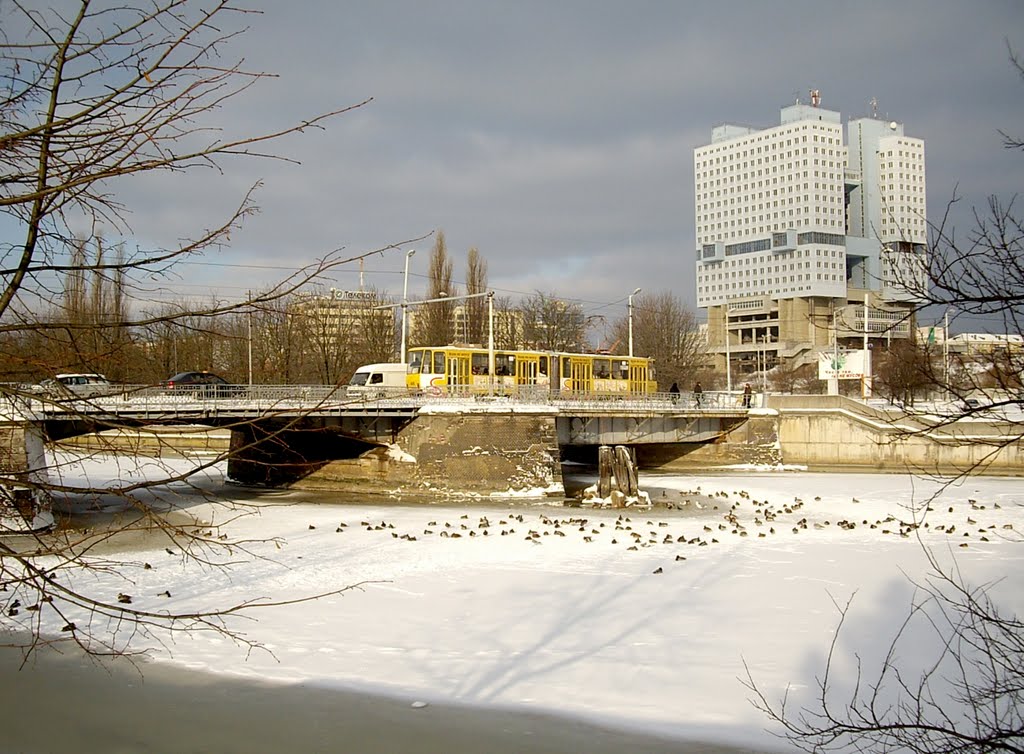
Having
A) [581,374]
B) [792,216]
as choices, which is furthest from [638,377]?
[792,216]

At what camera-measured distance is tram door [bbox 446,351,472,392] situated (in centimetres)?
4322

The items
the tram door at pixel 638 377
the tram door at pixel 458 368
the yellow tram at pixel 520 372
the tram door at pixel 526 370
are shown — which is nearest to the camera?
the yellow tram at pixel 520 372

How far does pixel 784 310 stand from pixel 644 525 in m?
108

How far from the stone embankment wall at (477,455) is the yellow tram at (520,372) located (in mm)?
2607

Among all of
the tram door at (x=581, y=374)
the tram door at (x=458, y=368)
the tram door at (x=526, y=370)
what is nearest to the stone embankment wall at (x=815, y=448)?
the tram door at (x=581, y=374)

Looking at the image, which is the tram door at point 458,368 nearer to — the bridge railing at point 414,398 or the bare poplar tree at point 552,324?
the bridge railing at point 414,398

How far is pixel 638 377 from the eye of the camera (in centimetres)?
5466

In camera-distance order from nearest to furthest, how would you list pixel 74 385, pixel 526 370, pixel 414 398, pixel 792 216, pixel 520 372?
pixel 74 385, pixel 414 398, pixel 520 372, pixel 526 370, pixel 792 216

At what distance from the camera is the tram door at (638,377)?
54188 mm

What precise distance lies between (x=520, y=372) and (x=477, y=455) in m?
12.2

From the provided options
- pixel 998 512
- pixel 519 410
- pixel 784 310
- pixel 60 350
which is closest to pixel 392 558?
pixel 519 410

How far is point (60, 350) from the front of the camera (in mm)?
4160

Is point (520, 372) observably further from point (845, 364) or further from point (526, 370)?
point (845, 364)

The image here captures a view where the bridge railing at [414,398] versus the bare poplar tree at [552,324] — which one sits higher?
the bare poplar tree at [552,324]
